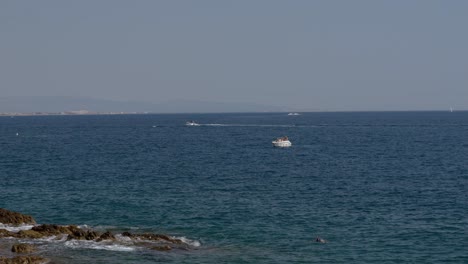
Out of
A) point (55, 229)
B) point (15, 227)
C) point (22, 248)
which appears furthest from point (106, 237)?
point (15, 227)

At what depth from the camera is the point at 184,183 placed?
83.1 m

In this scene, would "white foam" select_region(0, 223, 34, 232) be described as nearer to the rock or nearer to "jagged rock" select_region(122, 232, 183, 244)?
the rock

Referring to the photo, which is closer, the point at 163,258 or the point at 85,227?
the point at 163,258

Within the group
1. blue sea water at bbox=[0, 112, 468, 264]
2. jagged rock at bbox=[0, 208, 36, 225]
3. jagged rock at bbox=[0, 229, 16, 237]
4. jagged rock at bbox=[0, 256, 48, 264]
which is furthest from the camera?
jagged rock at bbox=[0, 208, 36, 225]

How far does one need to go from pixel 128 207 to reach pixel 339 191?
24891mm

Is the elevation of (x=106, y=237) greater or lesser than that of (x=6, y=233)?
greater

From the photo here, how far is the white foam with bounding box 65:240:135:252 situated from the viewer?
157 feet

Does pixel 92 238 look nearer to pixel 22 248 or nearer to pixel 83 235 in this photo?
pixel 83 235

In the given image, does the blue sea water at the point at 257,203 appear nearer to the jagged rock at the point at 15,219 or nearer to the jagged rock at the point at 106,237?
the jagged rock at the point at 106,237

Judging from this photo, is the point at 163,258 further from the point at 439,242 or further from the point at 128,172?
the point at 128,172

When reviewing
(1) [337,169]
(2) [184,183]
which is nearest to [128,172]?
(2) [184,183]

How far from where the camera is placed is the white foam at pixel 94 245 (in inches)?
1890

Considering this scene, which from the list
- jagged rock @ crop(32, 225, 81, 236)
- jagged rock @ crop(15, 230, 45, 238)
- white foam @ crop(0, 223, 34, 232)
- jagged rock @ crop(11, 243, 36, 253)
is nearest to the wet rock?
jagged rock @ crop(15, 230, 45, 238)

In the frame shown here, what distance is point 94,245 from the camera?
48969 millimetres
